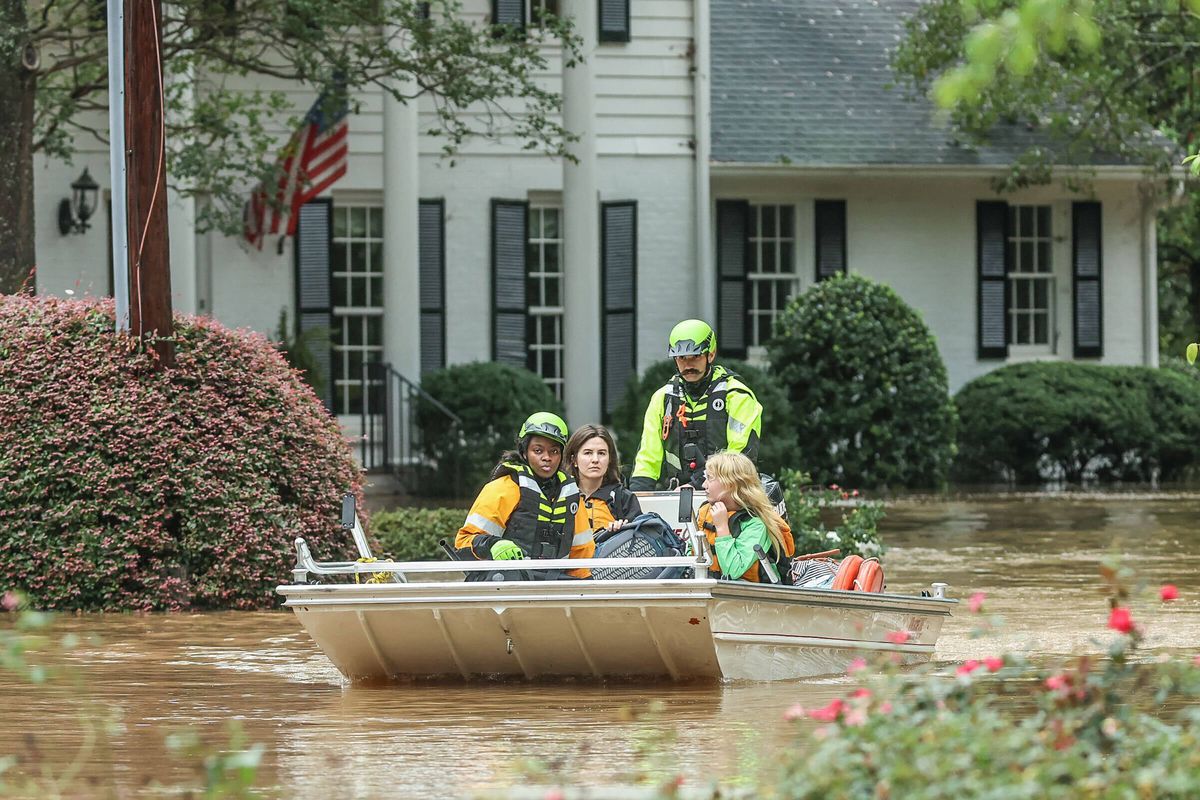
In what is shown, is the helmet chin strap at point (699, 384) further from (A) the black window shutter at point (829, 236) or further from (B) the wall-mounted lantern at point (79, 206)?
(A) the black window shutter at point (829, 236)

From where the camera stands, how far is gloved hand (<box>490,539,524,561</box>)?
1007 cm

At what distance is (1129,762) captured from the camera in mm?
5613

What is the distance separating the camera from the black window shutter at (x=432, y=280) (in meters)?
25.2

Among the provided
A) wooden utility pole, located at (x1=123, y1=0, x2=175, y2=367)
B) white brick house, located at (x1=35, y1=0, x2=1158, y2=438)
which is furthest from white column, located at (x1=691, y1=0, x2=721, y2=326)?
wooden utility pole, located at (x1=123, y1=0, x2=175, y2=367)

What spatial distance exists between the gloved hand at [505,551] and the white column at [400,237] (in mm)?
14050

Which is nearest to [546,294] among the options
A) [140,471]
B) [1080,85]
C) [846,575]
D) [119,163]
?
[1080,85]

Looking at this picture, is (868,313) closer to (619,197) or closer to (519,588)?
(619,197)

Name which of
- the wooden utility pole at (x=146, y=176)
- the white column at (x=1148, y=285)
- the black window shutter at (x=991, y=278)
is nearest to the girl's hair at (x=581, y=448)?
the wooden utility pole at (x=146, y=176)

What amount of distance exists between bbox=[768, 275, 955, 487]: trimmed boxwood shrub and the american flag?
6251mm

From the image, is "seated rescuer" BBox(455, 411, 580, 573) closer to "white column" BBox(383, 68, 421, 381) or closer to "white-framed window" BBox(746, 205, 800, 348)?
"white column" BBox(383, 68, 421, 381)

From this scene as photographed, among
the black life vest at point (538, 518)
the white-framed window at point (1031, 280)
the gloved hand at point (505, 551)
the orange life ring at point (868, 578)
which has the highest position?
the white-framed window at point (1031, 280)

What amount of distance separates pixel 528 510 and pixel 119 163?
5.36 m

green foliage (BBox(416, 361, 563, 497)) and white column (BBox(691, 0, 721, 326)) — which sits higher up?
white column (BBox(691, 0, 721, 326))

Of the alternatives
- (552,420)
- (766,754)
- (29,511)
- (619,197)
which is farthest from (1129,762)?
(619,197)
